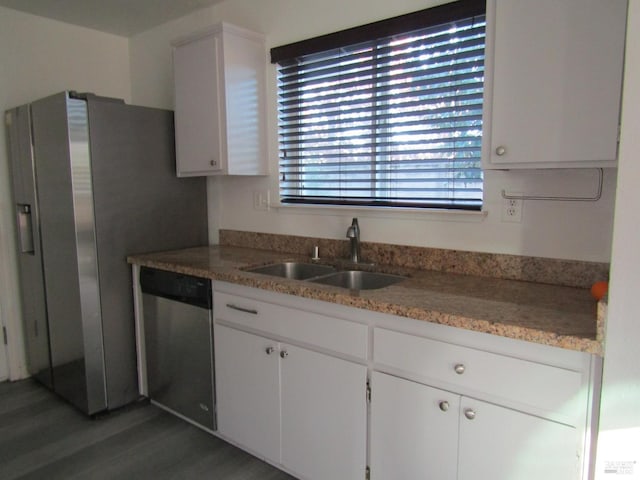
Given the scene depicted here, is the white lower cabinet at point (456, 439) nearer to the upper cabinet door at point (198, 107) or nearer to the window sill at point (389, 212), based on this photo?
the window sill at point (389, 212)

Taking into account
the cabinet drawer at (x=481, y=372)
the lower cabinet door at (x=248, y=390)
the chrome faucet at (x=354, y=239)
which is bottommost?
the lower cabinet door at (x=248, y=390)

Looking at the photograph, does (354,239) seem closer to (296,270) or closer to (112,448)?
(296,270)

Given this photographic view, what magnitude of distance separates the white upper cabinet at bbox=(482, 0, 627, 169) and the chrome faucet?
0.77m

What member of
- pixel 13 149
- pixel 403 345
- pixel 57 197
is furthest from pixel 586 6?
pixel 13 149

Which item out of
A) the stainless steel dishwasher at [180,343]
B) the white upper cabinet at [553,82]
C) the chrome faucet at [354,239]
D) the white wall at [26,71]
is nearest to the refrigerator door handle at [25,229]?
the white wall at [26,71]

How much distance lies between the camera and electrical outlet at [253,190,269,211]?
2.81 meters

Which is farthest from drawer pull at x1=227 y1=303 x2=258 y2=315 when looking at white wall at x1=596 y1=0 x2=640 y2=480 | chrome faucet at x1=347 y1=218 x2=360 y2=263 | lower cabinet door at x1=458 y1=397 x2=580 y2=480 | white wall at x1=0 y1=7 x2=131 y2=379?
white wall at x1=0 y1=7 x2=131 y2=379

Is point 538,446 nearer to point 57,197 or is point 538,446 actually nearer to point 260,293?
point 260,293

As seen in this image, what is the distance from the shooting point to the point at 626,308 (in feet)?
3.57

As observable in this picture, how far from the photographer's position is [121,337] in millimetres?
2629

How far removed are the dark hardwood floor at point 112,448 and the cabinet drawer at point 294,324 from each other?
0.66 metres

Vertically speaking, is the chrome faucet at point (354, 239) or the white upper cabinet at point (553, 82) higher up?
the white upper cabinet at point (553, 82)

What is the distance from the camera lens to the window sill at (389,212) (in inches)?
79.0

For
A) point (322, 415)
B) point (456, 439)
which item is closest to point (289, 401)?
point (322, 415)
